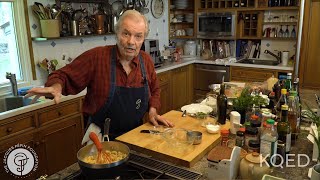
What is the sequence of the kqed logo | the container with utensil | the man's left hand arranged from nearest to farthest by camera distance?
the man's left hand, the kqed logo, the container with utensil

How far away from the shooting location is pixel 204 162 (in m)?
1.44

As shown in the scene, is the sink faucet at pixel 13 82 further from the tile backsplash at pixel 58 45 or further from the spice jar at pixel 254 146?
the spice jar at pixel 254 146

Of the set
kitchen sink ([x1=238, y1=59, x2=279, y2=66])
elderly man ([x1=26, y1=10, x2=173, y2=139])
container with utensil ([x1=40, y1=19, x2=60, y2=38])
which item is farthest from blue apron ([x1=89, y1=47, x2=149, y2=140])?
kitchen sink ([x1=238, y1=59, x2=279, y2=66])

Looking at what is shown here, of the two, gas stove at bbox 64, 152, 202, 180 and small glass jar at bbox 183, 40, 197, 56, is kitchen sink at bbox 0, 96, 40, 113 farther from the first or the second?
small glass jar at bbox 183, 40, 197, 56

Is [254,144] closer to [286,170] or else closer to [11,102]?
[286,170]

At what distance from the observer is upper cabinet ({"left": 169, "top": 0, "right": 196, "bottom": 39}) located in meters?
5.16

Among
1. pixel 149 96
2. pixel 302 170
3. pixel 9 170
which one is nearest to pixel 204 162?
pixel 302 170

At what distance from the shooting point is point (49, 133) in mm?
2643

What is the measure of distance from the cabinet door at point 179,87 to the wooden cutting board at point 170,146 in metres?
2.65

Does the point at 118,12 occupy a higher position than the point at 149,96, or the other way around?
the point at 118,12

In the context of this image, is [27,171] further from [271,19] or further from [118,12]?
[271,19]

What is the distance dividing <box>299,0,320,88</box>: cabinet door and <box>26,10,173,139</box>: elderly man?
110 inches

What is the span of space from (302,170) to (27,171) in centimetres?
220

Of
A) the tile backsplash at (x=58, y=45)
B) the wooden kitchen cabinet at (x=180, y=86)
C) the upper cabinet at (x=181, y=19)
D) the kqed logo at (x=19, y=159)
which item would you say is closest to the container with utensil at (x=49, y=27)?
the tile backsplash at (x=58, y=45)
